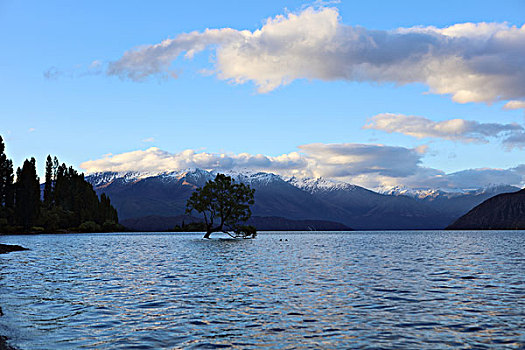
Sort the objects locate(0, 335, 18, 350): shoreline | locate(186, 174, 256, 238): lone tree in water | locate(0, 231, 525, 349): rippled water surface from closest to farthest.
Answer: locate(0, 335, 18, 350): shoreline, locate(0, 231, 525, 349): rippled water surface, locate(186, 174, 256, 238): lone tree in water

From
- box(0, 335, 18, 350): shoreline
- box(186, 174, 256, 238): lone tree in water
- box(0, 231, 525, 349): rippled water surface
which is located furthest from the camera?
box(186, 174, 256, 238): lone tree in water

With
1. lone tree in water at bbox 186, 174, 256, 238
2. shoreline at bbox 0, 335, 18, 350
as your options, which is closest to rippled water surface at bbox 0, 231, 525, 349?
shoreline at bbox 0, 335, 18, 350

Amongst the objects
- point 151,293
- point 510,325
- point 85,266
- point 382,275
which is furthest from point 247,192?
point 510,325

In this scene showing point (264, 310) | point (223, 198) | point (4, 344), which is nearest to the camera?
point (4, 344)

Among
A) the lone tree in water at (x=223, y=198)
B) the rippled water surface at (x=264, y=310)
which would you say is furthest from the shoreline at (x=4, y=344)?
the lone tree in water at (x=223, y=198)

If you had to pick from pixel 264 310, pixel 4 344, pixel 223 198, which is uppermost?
pixel 223 198

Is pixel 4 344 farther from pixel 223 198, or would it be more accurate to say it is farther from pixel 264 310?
pixel 223 198

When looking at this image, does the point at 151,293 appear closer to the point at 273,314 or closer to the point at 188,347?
the point at 273,314

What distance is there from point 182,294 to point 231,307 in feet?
23.4

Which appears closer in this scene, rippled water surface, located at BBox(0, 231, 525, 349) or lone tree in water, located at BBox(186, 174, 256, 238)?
rippled water surface, located at BBox(0, 231, 525, 349)

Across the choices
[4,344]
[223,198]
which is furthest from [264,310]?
[223,198]

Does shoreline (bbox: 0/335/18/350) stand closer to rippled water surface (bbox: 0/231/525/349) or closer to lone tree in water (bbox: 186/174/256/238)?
rippled water surface (bbox: 0/231/525/349)

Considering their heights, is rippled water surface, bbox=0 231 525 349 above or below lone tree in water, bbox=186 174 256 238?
below

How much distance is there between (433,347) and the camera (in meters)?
20.8
